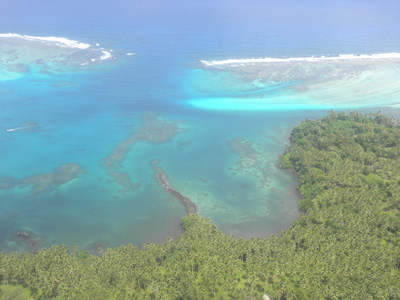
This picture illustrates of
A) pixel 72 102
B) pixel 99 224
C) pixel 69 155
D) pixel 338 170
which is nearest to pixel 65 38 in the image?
pixel 72 102

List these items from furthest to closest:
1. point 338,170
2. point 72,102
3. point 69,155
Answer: point 72,102, point 69,155, point 338,170

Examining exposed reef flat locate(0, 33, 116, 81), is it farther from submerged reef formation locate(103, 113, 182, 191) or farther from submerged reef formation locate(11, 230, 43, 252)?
submerged reef formation locate(11, 230, 43, 252)

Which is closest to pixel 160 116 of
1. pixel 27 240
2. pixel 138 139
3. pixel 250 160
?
pixel 138 139

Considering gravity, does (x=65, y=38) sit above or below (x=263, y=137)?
above

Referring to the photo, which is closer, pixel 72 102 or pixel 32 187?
pixel 32 187

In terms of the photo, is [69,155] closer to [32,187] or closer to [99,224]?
[32,187]

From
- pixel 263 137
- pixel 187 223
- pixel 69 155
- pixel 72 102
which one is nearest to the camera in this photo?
pixel 187 223

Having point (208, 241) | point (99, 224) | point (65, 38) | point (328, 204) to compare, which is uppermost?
point (65, 38)

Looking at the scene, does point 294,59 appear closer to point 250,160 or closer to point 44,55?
point 250,160
